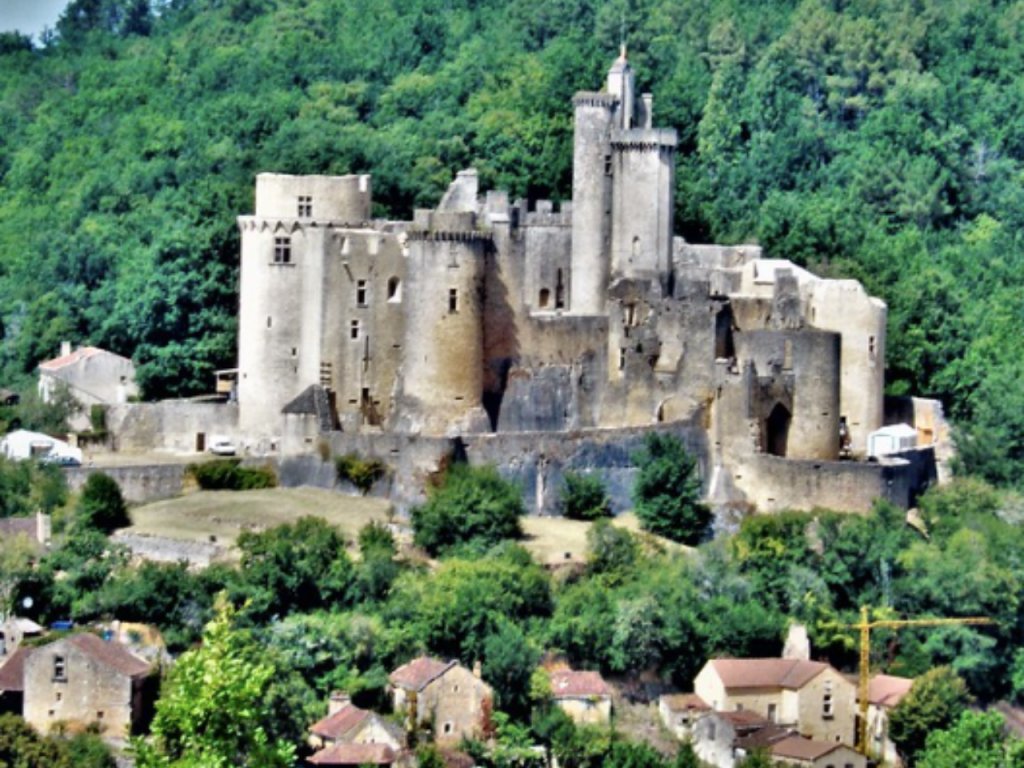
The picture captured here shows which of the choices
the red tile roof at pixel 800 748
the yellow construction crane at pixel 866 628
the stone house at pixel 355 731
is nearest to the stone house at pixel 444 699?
the stone house at pixel 355 731

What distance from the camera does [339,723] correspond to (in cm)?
6156

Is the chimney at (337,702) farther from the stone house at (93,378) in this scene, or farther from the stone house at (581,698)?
the stone house at (93,378)

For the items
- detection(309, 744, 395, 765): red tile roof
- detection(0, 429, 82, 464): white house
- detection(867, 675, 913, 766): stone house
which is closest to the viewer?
detection(309, 744, 395, 765): red tile roof

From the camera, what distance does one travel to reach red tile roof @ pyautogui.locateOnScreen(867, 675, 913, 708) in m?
65.1

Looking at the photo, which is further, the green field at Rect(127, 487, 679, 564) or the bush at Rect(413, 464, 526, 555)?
the green field at Rect(127, 487, 679, 564)

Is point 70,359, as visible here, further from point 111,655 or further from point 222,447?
point 111,655

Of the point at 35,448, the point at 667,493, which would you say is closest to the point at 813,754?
the point at 667,493

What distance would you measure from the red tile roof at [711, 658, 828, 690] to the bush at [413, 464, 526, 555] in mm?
4351

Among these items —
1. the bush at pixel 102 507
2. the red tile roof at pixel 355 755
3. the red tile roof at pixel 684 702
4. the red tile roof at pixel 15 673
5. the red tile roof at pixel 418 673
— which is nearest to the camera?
the red tile roof at pixel 355 755

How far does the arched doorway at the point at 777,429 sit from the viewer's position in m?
69.6

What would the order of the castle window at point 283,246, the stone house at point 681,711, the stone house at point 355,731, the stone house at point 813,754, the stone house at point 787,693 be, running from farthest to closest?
1. the castle window at point 283,246
2. the stone house at point 787,693
3. the stone house at point 681,711
4. the stone house at point 813,754
5. the stone house at point 355,731

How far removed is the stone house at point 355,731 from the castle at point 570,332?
8.37m

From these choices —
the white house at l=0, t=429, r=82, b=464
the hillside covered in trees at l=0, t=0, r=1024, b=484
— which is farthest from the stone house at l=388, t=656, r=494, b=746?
the hillside covered in trees at l=0, t=0, r=1024, b=484

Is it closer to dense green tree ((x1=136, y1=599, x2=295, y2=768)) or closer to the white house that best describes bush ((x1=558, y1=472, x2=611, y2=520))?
the white house
